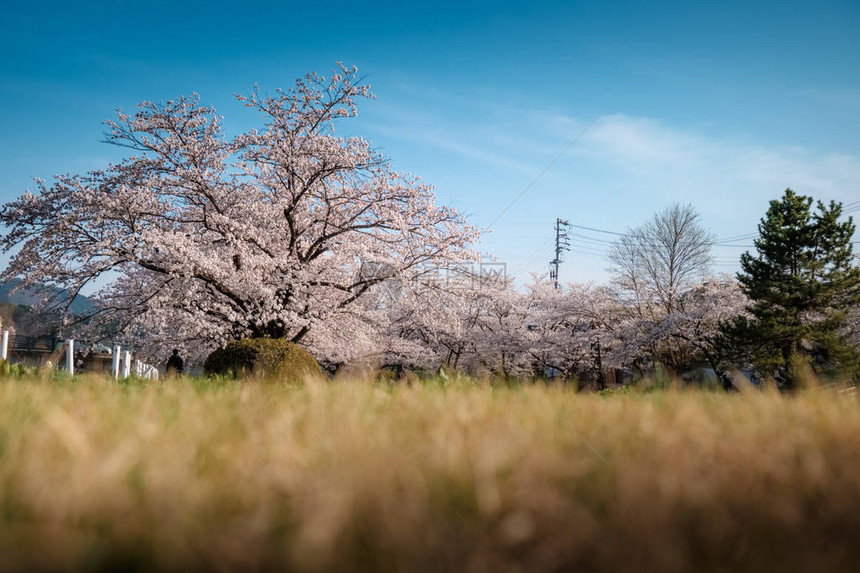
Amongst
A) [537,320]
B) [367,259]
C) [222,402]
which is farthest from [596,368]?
[222,402]

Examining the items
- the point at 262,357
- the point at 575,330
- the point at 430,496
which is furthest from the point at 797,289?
the point at 430,496

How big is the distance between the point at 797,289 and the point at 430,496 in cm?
2941

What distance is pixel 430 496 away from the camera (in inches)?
43.9

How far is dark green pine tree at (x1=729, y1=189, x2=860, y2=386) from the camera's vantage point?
78.6ft

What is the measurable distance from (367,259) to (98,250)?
28.8 ft

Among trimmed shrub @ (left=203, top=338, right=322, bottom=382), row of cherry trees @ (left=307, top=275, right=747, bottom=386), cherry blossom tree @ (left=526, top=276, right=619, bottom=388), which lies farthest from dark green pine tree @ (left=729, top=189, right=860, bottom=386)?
trimmed shrub @ (left=203, top=338, right=322, bottom=382)

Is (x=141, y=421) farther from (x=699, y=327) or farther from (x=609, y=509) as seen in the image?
(x=699, y=327)

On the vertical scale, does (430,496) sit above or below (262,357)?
above

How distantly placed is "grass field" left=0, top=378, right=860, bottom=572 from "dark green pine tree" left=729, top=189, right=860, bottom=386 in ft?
87.0

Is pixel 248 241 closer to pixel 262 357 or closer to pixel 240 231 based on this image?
pixel 240 231

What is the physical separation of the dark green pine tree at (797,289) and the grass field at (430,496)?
26.5 meters

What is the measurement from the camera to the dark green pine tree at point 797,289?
78.6ft

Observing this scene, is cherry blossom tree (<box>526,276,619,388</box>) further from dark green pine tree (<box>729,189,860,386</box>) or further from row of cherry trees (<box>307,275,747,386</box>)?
dark green pine tree (<box>729,189,860,386</box>)

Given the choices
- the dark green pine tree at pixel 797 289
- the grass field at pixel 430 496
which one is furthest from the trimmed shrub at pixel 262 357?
the dark green pine tree at pixel 797 289
